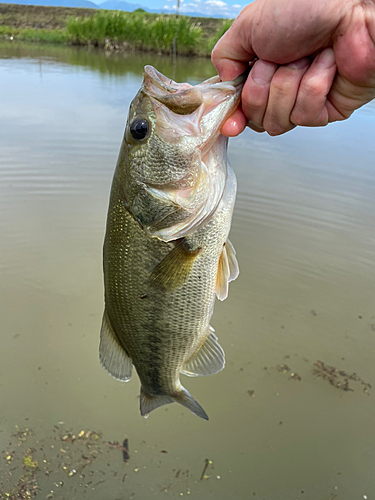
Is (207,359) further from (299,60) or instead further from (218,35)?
(218,35)

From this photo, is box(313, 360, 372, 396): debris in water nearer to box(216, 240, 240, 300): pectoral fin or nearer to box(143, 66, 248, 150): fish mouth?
box(216, 240, 240, 300): pectoral fin

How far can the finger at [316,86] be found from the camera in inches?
54.9

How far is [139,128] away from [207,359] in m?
1.18

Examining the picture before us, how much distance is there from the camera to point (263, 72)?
56.8 inches

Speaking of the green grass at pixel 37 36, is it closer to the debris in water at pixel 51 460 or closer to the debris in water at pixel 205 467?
the debris in water at pixel 51 460

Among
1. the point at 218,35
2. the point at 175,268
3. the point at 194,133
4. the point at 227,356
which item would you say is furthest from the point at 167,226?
the point at 218,35

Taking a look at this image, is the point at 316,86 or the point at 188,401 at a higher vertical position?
the point at 316,86

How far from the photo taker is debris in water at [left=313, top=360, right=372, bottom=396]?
2990mm

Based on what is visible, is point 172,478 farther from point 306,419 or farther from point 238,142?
point 238,142

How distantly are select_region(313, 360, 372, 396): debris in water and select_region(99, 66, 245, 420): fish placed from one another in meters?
1.57

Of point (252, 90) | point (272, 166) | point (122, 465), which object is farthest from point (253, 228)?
point (252, 90)

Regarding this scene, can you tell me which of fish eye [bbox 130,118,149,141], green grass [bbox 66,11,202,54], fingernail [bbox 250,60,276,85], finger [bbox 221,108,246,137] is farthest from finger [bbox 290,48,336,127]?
green grass [bbox 66,11,202,54]

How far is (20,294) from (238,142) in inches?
217

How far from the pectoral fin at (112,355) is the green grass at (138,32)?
2275 cm
